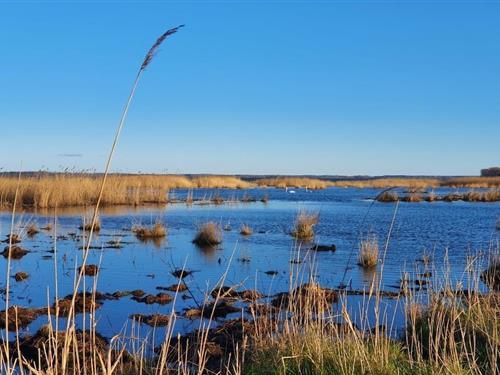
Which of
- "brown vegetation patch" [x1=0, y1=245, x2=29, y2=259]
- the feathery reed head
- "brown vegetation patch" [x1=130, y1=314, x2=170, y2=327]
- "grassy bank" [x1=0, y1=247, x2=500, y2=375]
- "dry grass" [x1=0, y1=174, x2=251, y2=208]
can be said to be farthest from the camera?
"dry grass" [x1=0, y1=174, x2=251, y2=208]

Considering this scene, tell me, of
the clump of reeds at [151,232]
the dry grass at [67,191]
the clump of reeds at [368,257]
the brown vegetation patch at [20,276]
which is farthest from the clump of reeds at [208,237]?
the dry grass at [67,191]

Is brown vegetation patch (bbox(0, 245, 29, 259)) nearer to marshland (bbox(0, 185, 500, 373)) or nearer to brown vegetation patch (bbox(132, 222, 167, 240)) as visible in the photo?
marshland (bbox(0, 185, 500, 373))

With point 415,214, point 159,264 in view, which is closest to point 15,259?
point 159,264

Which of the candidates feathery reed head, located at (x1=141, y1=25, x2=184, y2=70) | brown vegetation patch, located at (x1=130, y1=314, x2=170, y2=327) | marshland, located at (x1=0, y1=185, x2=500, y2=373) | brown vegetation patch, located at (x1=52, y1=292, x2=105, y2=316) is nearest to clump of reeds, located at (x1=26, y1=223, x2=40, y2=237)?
marshland, located at (x1=0, y1=185, x2=500, y2=373)

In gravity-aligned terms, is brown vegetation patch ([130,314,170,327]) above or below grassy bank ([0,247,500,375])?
below

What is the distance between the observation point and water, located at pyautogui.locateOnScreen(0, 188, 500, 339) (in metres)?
8.70

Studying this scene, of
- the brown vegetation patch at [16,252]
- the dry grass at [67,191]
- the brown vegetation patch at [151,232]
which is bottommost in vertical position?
the brown vegetation patch at [16,252]

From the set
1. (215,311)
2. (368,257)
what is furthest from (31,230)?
(215,311)

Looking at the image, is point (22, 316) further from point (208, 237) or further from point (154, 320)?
point (208, 237)

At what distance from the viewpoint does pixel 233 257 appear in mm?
13047

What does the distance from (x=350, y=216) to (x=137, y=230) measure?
10525 millimetres

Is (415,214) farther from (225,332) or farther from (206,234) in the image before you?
(225,332)

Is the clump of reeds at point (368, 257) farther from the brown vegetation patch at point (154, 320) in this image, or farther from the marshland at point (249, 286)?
the brown vegetation patch at point (154, 320)

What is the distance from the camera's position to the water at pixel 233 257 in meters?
8.70
